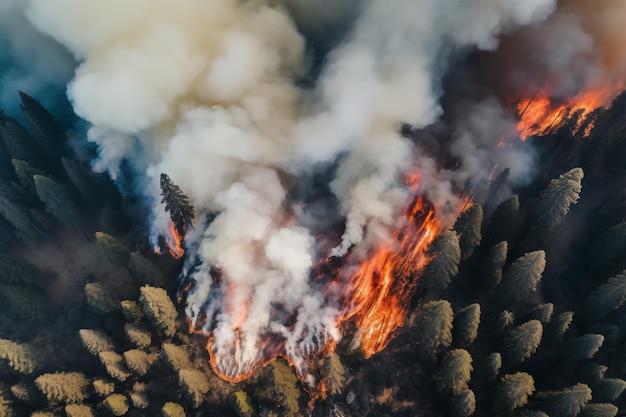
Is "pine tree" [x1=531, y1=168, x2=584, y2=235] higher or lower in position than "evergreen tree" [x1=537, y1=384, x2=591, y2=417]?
higher

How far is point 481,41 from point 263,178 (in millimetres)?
39650

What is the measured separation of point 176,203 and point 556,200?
4348 centimetres

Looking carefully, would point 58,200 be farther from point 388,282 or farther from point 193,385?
point 388,282

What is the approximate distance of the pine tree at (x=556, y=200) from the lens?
41.6 metres

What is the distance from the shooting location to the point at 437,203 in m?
51.4

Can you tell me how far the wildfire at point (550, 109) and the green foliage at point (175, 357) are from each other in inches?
2171

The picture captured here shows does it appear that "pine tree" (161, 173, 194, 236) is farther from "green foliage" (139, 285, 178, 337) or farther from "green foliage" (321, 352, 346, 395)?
"green foliage" (321, 352, 346, 395)

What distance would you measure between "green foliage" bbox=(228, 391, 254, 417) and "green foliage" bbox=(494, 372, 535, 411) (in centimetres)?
2443

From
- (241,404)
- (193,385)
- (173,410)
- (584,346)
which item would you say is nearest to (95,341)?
(173,410)

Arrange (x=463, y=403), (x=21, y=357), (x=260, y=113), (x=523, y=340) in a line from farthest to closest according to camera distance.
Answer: (x=260, y=113)
(x=21, y=357)
(x=523, y=340)
(x=463, y=403)

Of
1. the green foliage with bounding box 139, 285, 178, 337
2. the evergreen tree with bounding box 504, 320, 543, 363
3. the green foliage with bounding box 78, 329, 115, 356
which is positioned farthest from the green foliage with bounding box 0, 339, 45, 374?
the evergreen tree with bounding box 504, 320, 543, 363

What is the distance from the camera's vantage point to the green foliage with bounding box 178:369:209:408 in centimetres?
3928

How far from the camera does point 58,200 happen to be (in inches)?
2186

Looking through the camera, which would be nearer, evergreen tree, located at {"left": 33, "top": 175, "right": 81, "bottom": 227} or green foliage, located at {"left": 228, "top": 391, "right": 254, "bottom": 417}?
green foliage, located at {"left": 228, "top": 391, "right": 254, "bottom": 417}
